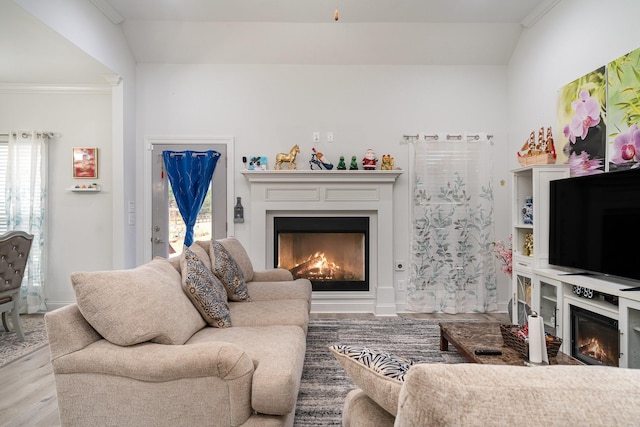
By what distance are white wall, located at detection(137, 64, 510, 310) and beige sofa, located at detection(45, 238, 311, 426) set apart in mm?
2717

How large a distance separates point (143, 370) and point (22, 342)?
2.75 m

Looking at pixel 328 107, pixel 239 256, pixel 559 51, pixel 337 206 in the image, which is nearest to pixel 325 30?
pixel 328 107

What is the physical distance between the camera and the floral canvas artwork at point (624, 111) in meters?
2.55

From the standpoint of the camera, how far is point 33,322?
386 centimetres

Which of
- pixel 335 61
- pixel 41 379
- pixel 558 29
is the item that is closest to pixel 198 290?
pixel 41 379

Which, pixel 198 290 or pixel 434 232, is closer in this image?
pixel 198 290

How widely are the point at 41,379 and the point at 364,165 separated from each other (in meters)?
3.43

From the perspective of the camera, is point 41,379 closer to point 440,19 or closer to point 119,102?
point 119,102

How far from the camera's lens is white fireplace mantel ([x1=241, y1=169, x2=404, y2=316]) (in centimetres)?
414

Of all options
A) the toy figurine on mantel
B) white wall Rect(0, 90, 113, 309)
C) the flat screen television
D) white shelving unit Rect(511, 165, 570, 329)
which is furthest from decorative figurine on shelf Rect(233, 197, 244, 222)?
the flat screen television

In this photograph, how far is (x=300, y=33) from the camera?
3979 mm

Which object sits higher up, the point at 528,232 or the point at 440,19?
the point at 440,19

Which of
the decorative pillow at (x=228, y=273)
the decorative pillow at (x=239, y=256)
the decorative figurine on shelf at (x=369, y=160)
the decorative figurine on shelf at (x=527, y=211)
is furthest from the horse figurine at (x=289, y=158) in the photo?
the decorative figurine on shelf at (x=527, y=211)

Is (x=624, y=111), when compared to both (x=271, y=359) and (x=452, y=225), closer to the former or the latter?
(x=452, y=225)
